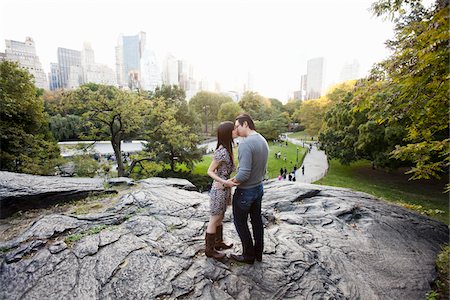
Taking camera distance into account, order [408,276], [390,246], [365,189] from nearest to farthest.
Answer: [408,276]
[390,246]
[365,189]

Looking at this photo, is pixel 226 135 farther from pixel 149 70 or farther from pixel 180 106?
pixel 149 70

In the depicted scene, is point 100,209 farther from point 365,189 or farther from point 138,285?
point 365,189

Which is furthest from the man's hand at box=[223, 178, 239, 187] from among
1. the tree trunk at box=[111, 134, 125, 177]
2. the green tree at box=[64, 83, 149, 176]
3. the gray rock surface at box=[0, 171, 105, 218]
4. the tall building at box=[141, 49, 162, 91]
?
the tall building at box=[141, 49, 162, 91]

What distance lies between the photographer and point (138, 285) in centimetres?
279

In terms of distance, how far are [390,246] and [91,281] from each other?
15.8 ft

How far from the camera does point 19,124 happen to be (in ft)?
45.4

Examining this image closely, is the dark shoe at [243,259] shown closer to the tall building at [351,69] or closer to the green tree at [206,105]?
the green tree at [206,105]

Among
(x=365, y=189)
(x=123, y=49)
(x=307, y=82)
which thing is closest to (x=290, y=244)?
(x=365, y=189)

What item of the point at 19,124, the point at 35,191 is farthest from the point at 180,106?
the point at 35,191

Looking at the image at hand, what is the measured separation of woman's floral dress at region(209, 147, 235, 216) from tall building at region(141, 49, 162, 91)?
9265 centimetres

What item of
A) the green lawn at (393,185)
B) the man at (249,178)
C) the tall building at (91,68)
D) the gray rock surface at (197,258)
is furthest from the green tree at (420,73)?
the tall building at (91,68)

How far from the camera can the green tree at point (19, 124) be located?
12328 millimetres

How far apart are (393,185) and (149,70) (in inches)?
3562

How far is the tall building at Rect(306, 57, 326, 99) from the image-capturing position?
83.1m
